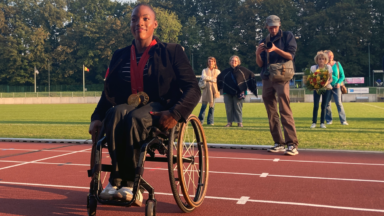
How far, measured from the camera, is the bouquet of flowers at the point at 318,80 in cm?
1088

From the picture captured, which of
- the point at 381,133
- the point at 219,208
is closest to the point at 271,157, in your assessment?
the point at 219,208

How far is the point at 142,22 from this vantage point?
3.60m

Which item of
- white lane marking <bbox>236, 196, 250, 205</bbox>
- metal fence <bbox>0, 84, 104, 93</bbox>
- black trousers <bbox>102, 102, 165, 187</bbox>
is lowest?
white lane marking <bbox>236, 196, 250, 205</bbox>

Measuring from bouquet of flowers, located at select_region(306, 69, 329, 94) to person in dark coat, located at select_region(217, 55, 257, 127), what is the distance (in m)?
1.51

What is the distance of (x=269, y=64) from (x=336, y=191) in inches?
116

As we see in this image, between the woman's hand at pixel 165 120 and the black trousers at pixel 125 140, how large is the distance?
11 centimetres

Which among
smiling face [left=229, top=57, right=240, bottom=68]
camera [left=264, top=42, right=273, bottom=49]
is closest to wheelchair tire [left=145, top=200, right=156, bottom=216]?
camera [left=264, top=42, right=273, bottom=49]

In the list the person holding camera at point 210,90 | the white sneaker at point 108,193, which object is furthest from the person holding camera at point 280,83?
the person holding camera at point 210,90

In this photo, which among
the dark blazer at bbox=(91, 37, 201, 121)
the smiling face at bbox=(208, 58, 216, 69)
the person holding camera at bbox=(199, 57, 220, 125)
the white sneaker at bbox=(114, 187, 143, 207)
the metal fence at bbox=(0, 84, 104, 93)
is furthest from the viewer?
the metal fence at bbox=(0, 84, 104, 93)

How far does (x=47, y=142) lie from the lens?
28.3ft

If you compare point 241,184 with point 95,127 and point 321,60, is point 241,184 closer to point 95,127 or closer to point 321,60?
point 95,127

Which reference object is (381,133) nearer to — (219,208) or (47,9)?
(219,208)

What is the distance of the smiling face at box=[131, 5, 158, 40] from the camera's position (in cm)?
360

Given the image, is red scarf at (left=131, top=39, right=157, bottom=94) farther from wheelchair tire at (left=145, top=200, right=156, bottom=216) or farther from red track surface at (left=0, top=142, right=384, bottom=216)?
red track surface at (left=0, top=142, right=384, bottom=216)
